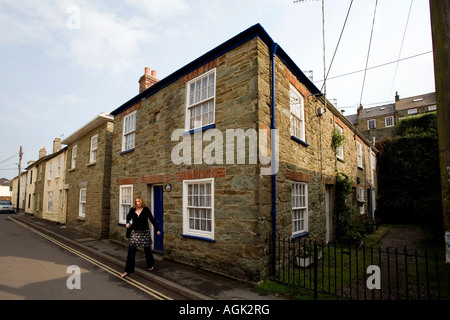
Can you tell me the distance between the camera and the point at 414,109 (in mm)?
34094

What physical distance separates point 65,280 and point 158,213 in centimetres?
342

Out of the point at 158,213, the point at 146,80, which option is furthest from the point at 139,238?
the point at 146,80

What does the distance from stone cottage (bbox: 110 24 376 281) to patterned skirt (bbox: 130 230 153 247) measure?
1111 mm

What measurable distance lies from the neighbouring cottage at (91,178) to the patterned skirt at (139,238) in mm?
6446

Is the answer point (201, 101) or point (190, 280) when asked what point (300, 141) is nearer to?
point (201, 101)

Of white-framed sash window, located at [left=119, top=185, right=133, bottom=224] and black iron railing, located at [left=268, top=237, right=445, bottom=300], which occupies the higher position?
white-framed sash window, located at [left=119, top=185, right=133, bottom=224]

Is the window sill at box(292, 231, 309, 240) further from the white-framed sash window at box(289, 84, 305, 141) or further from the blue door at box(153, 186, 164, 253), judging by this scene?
the blue door at box(153, 186, 164, 253)

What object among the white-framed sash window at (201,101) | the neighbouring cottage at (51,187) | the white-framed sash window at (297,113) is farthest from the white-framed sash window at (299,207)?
the neighbouring cottage at (51,187)

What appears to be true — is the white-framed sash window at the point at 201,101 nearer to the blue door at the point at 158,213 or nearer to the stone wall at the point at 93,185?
the blue door at the point at 158,213

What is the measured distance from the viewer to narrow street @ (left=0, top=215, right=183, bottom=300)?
506 cm

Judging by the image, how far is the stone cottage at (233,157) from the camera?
5.80 meters

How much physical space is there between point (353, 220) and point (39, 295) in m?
12.3

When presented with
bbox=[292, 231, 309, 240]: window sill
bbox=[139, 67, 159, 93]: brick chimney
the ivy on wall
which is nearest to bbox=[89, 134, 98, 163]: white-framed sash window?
bbox=[139, 67, 159, 93]: brick chimney

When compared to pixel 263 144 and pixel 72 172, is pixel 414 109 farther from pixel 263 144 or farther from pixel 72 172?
pixel 72 172
